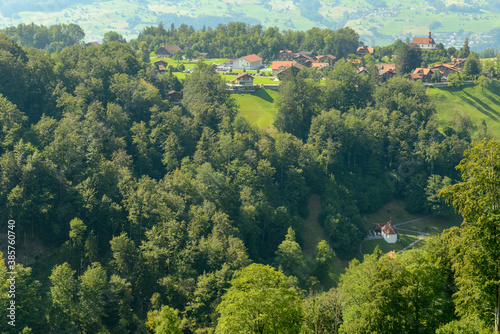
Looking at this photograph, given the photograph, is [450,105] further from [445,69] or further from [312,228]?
[312,228]

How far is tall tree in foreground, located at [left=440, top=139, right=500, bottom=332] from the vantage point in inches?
917

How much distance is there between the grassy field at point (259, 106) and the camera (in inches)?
3393

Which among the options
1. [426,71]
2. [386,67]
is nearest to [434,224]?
[426,71]

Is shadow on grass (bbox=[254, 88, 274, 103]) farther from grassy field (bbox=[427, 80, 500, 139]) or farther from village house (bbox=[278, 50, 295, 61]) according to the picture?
grassy field (bbox=[427, 80, 500, 139])

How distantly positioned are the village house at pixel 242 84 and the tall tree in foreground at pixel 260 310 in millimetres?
70667

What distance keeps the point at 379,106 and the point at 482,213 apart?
6792cm

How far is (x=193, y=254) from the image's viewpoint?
5272cm

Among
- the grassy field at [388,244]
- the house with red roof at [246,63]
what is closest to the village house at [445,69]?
the house with red roof at [246,63]

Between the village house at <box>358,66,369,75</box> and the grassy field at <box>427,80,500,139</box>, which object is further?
the village house at <box>358,66,369,75</box>

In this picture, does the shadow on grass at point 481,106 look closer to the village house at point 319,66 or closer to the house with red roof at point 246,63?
the village house at point 319,66

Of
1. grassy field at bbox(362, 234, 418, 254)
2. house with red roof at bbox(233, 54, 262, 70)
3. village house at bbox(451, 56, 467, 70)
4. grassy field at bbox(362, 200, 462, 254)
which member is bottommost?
grassy field at bbox(362, 234, 418, 254)

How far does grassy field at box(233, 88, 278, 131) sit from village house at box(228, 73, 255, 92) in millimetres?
1861

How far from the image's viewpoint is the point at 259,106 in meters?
Answer: 90.8

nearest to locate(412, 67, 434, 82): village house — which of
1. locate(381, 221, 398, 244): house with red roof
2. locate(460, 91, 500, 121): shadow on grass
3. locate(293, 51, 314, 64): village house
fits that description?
locate(460, 91, 500, 121): shadow on grass
